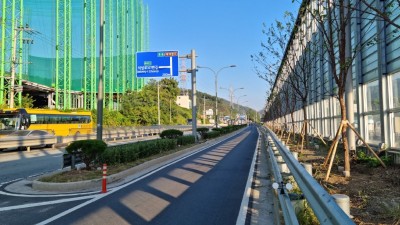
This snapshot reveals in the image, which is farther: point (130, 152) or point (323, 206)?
point (130, 152)

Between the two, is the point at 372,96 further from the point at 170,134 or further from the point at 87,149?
the point at 170,134

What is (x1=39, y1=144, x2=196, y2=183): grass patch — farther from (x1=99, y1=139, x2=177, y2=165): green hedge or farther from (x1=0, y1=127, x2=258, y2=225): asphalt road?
(x1=0, y1=127, x2=258, y2=225): asphalt road

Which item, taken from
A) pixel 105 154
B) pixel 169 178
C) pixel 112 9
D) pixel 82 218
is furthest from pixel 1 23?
pixel 82 218

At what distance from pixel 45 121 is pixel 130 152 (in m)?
24.1

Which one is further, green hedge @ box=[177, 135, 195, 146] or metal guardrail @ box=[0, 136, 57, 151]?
→ green hedge @ box=[177, 135, 195, 146]

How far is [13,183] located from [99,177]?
292 cm

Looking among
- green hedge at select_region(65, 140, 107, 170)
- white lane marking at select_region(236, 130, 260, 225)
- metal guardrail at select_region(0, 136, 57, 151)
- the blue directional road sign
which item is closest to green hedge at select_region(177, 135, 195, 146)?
the blue directional road sign

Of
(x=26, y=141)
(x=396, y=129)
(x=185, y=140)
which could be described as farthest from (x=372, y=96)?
(x=26, y=141)

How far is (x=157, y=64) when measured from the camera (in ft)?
98.3

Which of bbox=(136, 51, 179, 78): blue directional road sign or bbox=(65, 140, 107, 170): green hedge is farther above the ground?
bbox=(136, 51, 179, 78): blue directional road sign

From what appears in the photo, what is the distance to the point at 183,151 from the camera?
2275 cm

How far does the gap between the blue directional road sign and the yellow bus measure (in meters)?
11.0

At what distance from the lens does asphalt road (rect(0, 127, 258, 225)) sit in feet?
23.9

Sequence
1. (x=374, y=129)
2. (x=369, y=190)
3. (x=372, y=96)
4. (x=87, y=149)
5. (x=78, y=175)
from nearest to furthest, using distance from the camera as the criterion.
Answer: (x=369, y=190)
(x=78, y=175)
(x=87, y=149)
(x=374, y=129)
(x=372, y=96)
